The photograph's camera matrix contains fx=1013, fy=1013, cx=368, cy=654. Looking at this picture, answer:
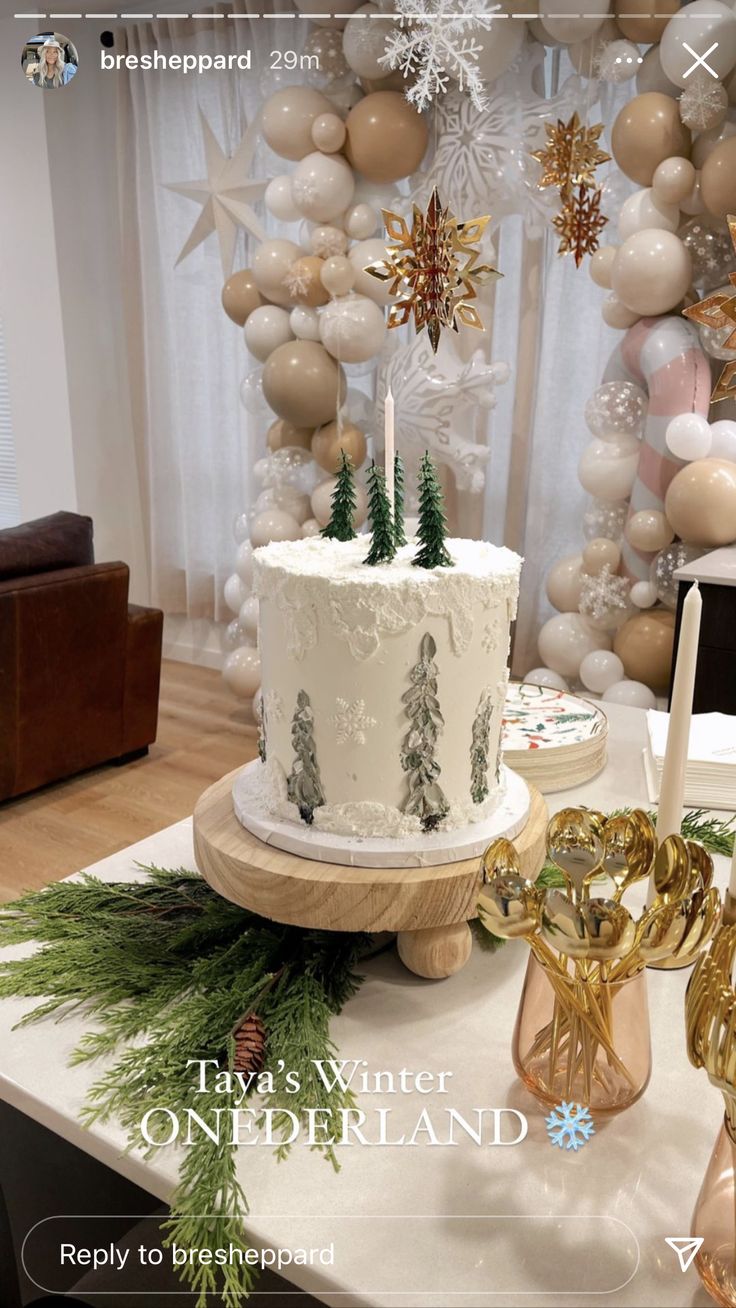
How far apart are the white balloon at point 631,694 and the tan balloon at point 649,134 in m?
1.35

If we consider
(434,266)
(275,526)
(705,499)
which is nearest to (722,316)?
(434,266)

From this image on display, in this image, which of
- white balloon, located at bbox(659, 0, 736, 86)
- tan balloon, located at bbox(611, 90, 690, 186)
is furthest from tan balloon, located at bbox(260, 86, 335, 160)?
white balloon, located at bbox(659, 0, 736, 86)

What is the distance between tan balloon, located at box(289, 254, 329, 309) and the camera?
3088 mm

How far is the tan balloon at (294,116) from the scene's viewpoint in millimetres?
3086

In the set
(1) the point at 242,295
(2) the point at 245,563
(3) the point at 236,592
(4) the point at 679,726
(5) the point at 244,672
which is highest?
(1) the point at 242,295

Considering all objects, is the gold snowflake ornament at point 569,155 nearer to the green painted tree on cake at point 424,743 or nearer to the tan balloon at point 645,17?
the tan balloon at point 645,17

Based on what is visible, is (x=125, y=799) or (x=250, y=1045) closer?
(x=250, y=1045)

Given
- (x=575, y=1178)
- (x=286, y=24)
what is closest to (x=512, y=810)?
(x=575, y=1178)

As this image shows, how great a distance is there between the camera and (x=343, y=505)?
988 mm

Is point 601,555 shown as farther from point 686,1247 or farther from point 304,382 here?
point 686,1247

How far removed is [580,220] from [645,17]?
1.65 ft

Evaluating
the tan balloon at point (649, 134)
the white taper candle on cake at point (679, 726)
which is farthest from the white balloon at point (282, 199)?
the white taper candle on cake at point (679, 726)

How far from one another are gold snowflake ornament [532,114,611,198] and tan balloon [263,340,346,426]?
0.81 m

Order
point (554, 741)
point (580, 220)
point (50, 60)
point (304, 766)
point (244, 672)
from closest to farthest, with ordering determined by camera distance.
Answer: point (304, 766)
point (554, 741)
point (50, 60)
point (580, 220)
point (244, 672)
